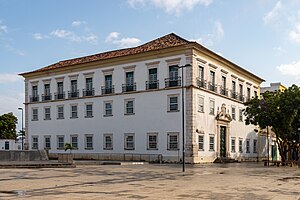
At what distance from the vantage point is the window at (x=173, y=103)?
3878cm

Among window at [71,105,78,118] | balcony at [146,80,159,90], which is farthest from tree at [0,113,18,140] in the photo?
balcony at [146,80,159,90]

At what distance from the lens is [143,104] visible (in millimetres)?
41000

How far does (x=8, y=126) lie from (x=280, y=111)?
5578cm

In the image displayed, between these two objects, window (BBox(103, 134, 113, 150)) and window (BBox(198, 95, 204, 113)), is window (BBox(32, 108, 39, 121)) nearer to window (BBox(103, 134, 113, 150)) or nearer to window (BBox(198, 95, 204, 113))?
window (BBox(103, 134, 113, 150))

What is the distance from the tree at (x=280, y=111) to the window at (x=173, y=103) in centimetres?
665

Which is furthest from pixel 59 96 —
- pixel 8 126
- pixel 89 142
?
pixel 8 126

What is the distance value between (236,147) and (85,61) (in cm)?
1939

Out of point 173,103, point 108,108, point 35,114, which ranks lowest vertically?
point 35,114

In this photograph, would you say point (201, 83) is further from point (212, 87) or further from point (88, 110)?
point (88, 110)

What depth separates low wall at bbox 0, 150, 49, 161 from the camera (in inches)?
1335

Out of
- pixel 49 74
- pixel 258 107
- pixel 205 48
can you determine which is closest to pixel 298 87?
pixel 258 107

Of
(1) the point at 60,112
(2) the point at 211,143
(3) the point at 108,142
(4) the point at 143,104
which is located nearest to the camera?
(4) the point at 143,104

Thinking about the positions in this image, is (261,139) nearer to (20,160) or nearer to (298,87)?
(298,87)

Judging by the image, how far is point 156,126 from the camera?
40031mm
